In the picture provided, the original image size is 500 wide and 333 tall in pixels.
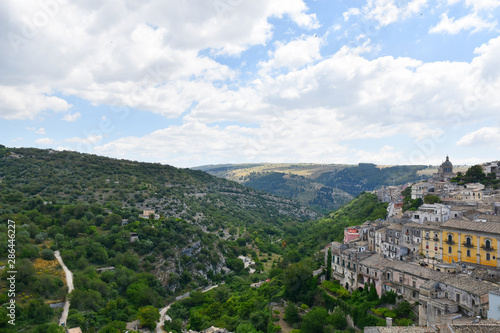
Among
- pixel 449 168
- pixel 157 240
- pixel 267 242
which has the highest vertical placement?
pixel 449 168

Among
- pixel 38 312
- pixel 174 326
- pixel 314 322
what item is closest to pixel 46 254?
pixel 38 312

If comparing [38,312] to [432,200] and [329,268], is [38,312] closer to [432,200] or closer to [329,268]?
[329,268]

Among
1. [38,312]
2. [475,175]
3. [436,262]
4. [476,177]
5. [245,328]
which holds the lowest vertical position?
[245,328]

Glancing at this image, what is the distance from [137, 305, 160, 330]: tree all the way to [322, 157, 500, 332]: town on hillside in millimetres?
25352

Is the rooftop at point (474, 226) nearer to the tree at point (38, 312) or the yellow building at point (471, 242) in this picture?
the yellow building at point (471, 242)

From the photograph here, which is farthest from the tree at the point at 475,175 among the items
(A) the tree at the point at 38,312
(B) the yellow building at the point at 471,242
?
(A) the tree at the point at 38,312

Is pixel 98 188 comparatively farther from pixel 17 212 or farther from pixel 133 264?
pixel 133 264

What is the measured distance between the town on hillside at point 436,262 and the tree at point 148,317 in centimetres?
2535

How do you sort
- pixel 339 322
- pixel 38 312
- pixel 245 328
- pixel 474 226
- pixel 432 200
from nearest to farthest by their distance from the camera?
pixel 474 226 < pixel 339 322 < pixel 38 312 < pixel 245 328 < pixel 432 200

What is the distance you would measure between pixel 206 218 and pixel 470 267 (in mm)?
70316

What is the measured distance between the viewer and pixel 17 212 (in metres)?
59.0

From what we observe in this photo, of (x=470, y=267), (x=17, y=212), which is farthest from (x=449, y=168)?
(x=17, y=212)

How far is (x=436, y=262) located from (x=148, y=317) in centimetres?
3680

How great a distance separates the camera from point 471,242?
3444 cm
